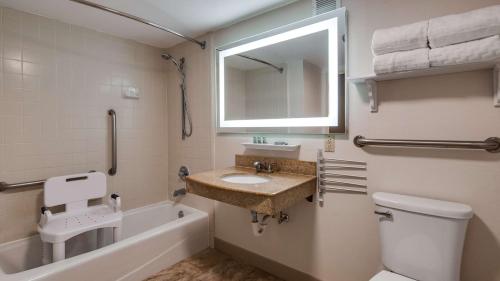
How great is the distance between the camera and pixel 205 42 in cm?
248

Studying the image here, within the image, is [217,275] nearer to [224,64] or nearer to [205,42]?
[224,64]

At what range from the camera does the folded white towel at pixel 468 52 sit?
1033 mm

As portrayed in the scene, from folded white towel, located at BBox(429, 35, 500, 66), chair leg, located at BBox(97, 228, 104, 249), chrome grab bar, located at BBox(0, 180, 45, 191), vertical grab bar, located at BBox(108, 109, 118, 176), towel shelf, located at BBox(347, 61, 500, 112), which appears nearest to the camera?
folded white towel, located at BBox(429, 35, 500, 66)

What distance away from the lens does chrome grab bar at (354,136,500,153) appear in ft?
3.90

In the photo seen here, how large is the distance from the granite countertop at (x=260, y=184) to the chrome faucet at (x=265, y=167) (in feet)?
0.16

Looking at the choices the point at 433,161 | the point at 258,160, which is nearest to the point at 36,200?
the point at 258,160

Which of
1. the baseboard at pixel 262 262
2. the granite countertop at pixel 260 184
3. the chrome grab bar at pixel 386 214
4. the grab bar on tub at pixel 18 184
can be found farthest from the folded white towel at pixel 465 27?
the grab bar on tub at pixel 18 184

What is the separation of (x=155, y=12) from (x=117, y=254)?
75.2 inches

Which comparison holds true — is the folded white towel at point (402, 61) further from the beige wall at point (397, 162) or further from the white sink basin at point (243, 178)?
the white sink basin at point (243, 178)

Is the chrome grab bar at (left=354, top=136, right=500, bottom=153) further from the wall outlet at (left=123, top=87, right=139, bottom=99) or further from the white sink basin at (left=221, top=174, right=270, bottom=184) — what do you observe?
the wall outlet at (left=123, top=87, right=139, bottom=99)

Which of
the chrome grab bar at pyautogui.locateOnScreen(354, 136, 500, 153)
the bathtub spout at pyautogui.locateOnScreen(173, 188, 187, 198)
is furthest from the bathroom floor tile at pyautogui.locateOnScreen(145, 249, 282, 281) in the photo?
the chrome grab bar at pyautogui.locateOnScreen(354, 136, 500, 153)

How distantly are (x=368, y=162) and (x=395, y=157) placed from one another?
0.50 ft

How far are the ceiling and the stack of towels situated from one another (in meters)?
0.92

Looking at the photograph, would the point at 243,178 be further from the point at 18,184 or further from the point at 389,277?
the point at 18,184
